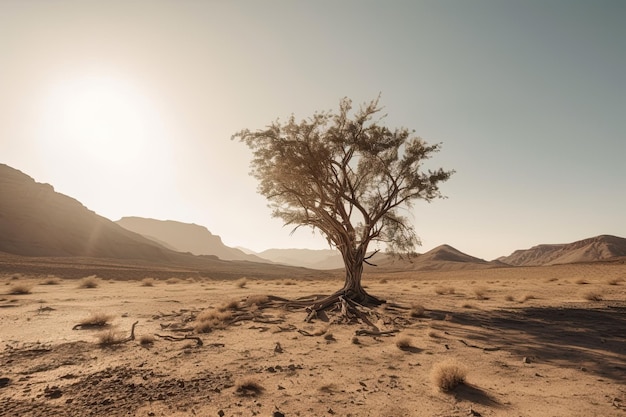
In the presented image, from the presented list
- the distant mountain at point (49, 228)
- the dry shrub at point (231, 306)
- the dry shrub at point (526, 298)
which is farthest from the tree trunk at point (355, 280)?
the distant mountain at point (49, 228)

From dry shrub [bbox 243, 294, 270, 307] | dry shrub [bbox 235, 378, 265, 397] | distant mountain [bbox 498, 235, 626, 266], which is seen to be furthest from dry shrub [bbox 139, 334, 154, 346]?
distant mountain [bbox 498, 235, 626, 266]

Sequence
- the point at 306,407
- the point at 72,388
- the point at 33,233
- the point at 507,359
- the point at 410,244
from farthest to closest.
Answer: the point at 33,233 < the point at 410,244 < the point at 507,359 < the point at 72,388 < the point at 306,407

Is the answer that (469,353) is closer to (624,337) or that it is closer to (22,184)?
(624,337)

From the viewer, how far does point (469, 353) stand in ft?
28.5

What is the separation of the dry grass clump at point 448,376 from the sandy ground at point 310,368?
10cm

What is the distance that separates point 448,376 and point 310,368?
296 cm

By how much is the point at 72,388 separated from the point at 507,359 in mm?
9439

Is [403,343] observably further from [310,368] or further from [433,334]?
[310,368]

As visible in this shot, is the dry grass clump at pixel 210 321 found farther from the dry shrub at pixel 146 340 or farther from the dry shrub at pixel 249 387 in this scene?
the dry shrub at pixel 249 387

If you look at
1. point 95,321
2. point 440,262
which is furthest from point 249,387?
point 440,262

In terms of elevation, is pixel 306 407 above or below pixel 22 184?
below

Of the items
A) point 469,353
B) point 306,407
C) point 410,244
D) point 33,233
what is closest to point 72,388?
point 306,407

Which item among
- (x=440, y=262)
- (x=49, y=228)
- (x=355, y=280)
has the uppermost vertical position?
(x=49, y=228)

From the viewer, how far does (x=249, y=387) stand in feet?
20.1
